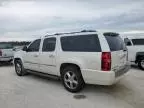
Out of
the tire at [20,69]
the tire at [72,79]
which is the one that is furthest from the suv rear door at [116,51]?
the tire at [20,69]

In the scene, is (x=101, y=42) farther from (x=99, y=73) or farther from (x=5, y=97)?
(x=5, y=97)

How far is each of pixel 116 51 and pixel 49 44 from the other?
2.67 metres

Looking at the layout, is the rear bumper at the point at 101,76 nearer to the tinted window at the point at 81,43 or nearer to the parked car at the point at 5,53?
the tinted window at the point at 81,43

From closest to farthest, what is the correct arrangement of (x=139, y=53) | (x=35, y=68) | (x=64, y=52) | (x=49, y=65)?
(x=64, y=52) → (x=49, y=65) → (x=35, y=68) → (x=139, y=53)

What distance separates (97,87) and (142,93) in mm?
1535

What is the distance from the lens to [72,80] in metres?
6.29

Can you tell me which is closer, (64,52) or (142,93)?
(142,93)

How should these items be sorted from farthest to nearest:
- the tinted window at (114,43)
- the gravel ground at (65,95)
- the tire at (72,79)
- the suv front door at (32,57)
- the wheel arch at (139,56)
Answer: the wheel arch at (139,56) → the suv front door at (32,57) → the tire at (72,79) → the tinted window at (114,43) → the gravel ground at (65,95)

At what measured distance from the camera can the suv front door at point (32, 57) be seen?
7.85 metres

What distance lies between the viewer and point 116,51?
5.70 meters

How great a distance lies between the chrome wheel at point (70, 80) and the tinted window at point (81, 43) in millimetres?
818

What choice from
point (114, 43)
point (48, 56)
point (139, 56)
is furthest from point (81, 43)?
point (139, 56)

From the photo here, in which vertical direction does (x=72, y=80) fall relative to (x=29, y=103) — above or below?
above

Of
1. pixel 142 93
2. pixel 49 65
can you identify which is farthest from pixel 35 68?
pixel 142 93
